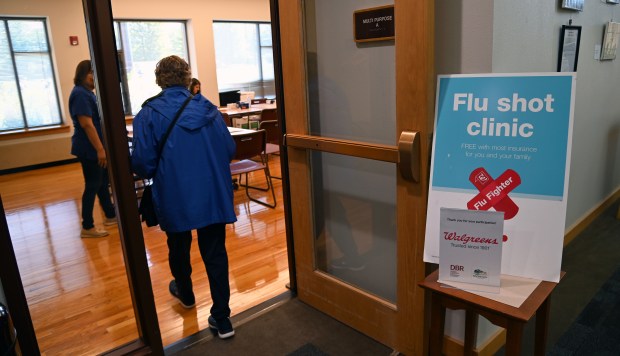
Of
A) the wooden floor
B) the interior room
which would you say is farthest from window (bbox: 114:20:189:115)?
the wooden floor

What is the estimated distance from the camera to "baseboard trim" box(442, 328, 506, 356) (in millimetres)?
Answer: 2000

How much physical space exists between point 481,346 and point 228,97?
6278 millimetres

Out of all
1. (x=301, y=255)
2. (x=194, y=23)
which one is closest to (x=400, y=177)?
(x=301, y=255)

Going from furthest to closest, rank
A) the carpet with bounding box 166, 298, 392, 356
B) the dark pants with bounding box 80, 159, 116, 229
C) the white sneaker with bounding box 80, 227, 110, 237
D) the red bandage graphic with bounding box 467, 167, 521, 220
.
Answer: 1. the white sneaker with bounding box 80, 227, 110, 237
2. the dark pants with bounding box 80, 159, 116, 229
3. the carpet with bounding box 166, 298, 392, 356
4. the red bandage graphic with bounding box 467, 167, 521, 220

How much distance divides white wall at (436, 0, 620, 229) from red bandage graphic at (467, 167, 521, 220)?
42cm

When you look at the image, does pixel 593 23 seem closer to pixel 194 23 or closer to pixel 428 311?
pixel 428 311

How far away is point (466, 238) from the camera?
1469mm

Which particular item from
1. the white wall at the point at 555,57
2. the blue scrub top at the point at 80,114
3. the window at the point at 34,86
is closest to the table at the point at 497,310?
the white wall at the point at 555,57

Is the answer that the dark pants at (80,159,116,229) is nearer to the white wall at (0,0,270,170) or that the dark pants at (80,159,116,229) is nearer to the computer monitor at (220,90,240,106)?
the white wall at (0,0,270,170)

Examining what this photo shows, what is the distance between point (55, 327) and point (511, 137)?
2.60 m

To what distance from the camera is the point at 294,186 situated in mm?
2506

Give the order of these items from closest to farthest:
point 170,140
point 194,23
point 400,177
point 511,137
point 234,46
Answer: point 511,137 → point 400,177 → point 170,140 → point 194,23 → point 234,46

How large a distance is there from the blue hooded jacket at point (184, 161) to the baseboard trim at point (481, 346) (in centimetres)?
116

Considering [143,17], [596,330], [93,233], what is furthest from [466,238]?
[143,17]
